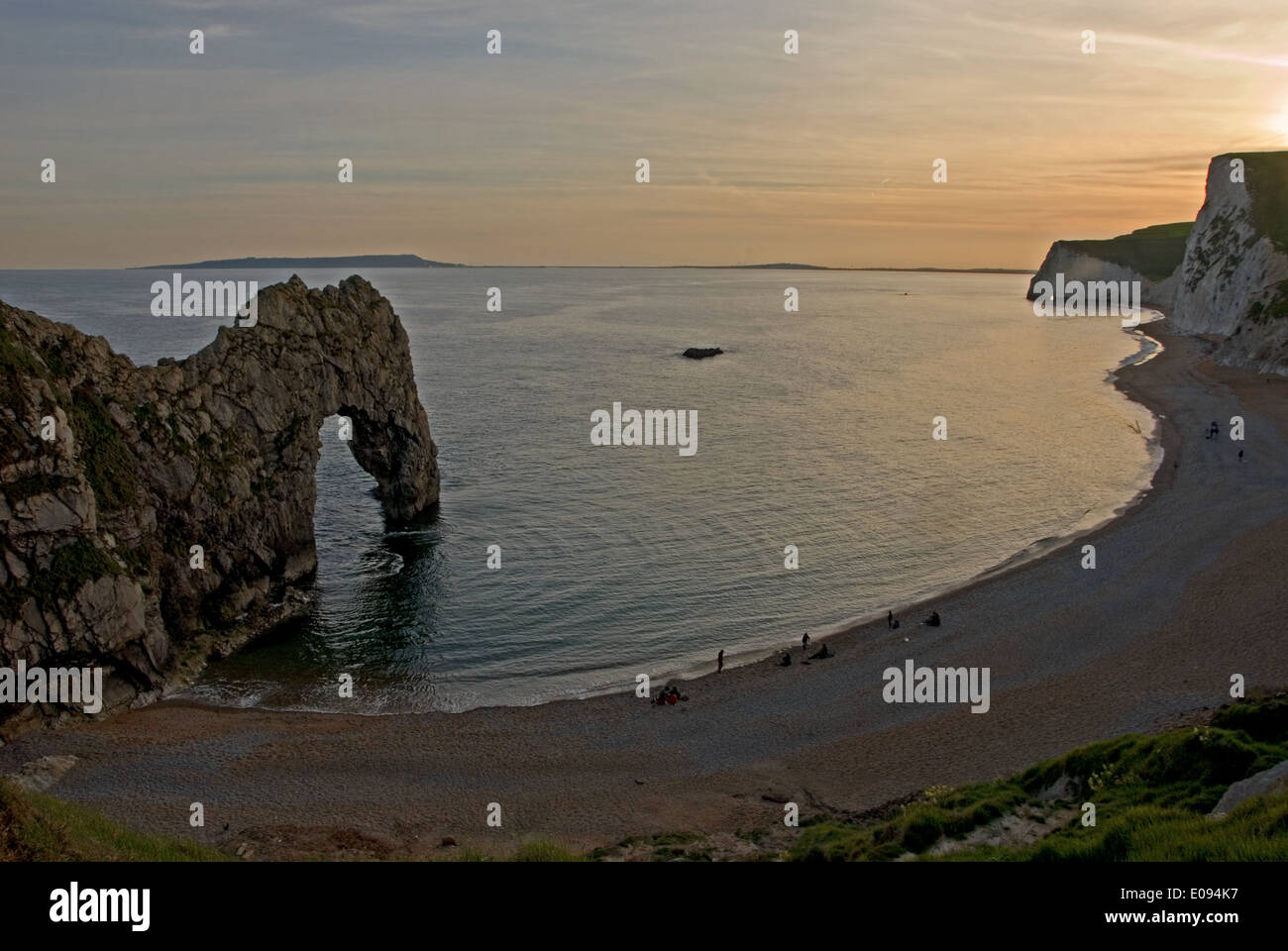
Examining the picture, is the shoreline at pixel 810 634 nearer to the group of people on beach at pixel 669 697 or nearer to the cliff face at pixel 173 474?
the group of people on beach at pixel 669 697

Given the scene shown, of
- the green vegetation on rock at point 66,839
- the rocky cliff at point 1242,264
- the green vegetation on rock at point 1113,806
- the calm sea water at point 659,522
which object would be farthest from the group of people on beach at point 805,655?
the rocky cliff at point 1242,264

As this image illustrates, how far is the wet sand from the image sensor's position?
2603 centimetres

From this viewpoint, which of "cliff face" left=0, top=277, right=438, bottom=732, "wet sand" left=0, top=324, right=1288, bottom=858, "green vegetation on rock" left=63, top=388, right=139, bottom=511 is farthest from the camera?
"green vegetation on rock" left=63, top=388, right=139, bottom=511

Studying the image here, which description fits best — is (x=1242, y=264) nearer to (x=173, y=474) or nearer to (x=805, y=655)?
(x=805, y=655)

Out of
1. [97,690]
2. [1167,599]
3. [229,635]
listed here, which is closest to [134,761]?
[97,690]

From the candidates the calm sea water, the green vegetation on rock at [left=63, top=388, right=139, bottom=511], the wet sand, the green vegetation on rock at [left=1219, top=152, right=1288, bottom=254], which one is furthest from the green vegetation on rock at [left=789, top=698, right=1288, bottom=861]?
the green vegetation on rock at [left=1219, top=152, right=1288, bottom=254]

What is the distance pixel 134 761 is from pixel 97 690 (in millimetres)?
5117

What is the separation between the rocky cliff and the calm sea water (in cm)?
1640

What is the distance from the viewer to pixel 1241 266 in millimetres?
119375

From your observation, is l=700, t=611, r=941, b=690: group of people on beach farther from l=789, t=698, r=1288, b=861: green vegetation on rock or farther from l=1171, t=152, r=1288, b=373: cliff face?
l=1171, t=152, r=1288, b=373: cliff face

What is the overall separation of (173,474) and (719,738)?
25.7 m

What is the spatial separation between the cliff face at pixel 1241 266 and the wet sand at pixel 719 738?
235 feet

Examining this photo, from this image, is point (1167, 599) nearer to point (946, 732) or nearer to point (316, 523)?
point (946, 732)
